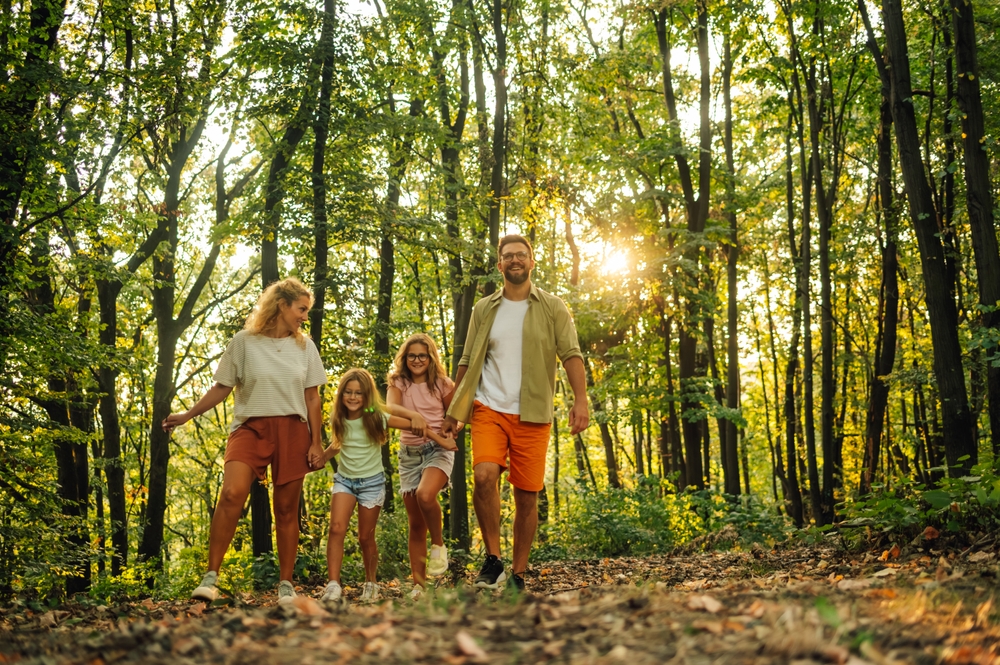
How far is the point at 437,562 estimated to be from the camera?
6320 mm

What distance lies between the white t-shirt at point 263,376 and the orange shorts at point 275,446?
67mm

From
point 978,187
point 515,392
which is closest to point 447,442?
point 515,392

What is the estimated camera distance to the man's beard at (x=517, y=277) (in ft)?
20.2

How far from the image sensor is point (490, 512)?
19.5ft

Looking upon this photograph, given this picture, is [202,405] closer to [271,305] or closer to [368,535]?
[271,305]

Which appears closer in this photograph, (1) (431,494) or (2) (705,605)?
(2) (705,605)

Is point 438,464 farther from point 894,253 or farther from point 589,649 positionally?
point 894,253

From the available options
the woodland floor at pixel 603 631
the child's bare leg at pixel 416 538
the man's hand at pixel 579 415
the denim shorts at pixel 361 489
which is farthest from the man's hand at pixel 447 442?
the woodland floor at pixel 603 631

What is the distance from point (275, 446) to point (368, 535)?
141 centimetres

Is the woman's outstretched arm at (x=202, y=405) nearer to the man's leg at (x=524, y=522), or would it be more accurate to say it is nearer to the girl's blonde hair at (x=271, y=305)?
the girl's blonde hair at (x=271, y=305)

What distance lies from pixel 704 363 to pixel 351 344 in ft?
51.2

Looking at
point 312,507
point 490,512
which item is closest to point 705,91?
point 490,512

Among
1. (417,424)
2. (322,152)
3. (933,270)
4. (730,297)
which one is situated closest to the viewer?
(417,424)

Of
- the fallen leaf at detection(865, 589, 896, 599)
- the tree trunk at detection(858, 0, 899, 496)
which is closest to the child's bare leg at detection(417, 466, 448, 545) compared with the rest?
the fallen leaf at detection(865, 589, 896, 599)
